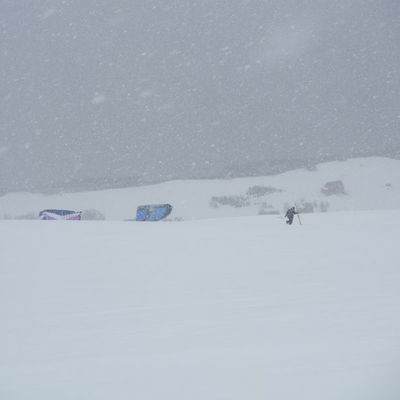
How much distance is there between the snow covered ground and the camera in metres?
2.98

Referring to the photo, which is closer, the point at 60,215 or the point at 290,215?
the point at 290,215

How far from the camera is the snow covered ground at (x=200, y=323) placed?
2.98m

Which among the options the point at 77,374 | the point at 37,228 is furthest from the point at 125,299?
the point at 37,228

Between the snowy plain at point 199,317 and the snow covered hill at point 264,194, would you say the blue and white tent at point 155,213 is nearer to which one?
the snowy plain at point 199,317

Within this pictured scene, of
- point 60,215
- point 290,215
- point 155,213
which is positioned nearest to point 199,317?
point 290,215

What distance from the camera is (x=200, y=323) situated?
14.4 feet

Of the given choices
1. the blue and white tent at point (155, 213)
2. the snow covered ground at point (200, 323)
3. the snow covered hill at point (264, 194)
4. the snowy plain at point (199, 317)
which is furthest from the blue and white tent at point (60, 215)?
the snow covered hill at point (264, 194)

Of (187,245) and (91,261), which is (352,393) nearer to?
(91,261)

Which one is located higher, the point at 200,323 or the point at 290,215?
the point at 290,215

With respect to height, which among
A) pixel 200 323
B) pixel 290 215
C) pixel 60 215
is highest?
pixel 60 215

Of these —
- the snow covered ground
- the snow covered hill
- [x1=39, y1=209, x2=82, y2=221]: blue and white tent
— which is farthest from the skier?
the snow covered hill

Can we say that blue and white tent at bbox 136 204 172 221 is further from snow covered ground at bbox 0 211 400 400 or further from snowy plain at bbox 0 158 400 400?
snow covered ground at bbox 0 211 400 400

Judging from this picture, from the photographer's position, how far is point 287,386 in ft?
9.43

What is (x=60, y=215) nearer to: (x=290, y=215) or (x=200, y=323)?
(x=290, y=215)
